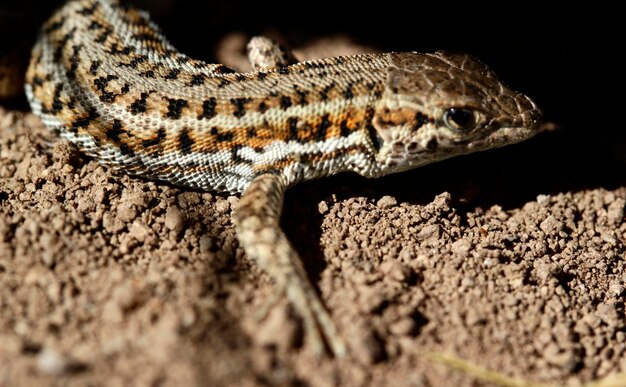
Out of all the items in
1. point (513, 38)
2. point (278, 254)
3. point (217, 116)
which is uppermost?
point (513, 38)

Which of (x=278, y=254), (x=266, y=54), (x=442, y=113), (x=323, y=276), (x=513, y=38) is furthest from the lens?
(x=513, y=38)

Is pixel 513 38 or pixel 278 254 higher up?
pixel 513 38

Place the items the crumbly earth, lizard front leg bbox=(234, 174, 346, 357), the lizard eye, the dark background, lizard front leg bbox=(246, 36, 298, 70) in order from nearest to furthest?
the crumbly earth
lizard front leg bbox=(234, 174, 346, 357)
the lizard eye
lizard front leg bbox=(246, 36, 298, 70)
the dark background

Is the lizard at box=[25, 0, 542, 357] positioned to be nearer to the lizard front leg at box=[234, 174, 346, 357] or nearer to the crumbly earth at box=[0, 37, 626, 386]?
the lizard front leg at box=[234, 174, 346, 357]

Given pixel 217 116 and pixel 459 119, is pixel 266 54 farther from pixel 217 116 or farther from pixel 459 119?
pixel 459 119

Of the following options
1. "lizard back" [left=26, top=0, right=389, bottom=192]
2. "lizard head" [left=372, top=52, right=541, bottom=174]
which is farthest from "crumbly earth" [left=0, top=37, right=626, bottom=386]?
"lizard head" [left=372, top=52, right=541, bottom=174]

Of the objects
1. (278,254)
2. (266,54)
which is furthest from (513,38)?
(278,254)

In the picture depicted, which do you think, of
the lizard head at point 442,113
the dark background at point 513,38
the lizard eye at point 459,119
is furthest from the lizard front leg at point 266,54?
the lizard eye at point 459,119

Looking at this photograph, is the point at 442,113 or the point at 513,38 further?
the point at 513,38
